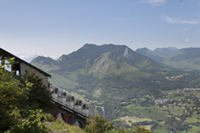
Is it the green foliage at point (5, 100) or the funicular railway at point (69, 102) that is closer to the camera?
the green foliage at point (5, 100)

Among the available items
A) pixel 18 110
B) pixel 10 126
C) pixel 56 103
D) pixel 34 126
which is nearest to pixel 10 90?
pixel 10 126

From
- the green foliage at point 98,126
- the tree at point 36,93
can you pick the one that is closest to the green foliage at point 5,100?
the tree at point 36,93

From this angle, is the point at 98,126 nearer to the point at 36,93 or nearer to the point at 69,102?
the point at 69,102

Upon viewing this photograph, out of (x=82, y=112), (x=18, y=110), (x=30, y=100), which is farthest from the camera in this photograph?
(x=82, y=112)

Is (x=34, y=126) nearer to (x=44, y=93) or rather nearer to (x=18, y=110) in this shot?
(x=18, y=110)

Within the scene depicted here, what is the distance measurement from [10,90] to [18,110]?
10865mm

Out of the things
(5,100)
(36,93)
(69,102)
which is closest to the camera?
(5,100)

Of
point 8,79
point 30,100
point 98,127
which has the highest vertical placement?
point 8,79

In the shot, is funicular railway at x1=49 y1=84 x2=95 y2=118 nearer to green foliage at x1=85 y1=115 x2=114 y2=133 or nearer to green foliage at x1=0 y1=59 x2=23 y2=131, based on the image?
green foliage at x1=85 y1=115 x2=114 y2=133

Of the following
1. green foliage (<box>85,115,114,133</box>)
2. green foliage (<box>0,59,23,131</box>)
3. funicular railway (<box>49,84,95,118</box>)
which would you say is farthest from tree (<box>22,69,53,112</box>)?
green foliage (<box>0,59,23,131</box>)

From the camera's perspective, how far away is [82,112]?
34594 mm

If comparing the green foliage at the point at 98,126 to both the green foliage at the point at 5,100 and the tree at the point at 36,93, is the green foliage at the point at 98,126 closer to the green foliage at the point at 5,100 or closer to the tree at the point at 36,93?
the tree at the point at 36,93

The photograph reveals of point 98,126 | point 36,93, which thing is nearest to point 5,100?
point 36,93

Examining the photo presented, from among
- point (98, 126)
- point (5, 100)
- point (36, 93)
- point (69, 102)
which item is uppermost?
point (36, 93)
